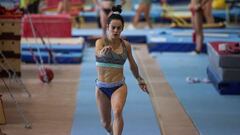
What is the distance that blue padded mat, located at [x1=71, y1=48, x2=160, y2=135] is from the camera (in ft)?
23.0

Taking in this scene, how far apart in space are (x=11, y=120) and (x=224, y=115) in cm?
271

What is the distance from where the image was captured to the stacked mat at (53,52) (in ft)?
40.1

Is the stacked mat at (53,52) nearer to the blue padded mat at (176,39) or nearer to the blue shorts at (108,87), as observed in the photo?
the blue padded mat at (176,39)

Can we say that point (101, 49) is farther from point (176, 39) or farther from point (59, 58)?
point (176, 39)

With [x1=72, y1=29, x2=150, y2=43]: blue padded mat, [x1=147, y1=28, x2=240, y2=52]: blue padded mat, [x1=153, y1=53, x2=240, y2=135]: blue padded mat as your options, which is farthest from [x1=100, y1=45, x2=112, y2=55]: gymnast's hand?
[x1=72, y1=29, x2=150, y2=43]: blue padded mat

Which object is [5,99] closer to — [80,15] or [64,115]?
[64,115]

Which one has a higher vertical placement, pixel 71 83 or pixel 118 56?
pixel 118 56

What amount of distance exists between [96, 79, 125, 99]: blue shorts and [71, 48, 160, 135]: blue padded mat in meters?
0.88

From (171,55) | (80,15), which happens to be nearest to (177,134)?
(171,55)

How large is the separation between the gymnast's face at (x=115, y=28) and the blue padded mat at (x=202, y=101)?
168 cm

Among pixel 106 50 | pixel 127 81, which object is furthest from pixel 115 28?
pixel 127 81

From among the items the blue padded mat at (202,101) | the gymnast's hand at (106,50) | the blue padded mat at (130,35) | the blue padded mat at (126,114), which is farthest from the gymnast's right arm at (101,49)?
the blue padded mat at (130,35)

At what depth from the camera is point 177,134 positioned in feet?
22.8

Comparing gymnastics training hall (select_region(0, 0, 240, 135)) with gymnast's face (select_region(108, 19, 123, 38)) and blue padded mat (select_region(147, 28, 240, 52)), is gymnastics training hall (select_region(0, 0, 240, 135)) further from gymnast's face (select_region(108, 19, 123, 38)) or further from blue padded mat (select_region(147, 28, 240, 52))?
gymnast's face (select_region(108, 19, 123, 38))
